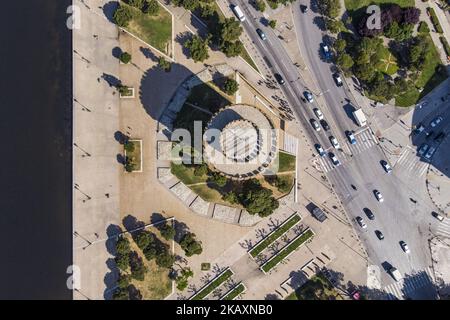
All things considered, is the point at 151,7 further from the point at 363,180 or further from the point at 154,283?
the point at 154,283

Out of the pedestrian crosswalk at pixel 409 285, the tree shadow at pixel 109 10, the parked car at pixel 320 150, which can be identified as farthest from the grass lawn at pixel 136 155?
the pedestrian crosswalk at pixel 409 285

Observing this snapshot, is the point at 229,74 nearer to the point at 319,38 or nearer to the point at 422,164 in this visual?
Answer: the point at 319,38

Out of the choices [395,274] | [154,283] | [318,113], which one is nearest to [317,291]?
[395,274]

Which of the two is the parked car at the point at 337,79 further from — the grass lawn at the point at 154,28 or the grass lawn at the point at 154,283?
the grass lawn at the point at 154,283

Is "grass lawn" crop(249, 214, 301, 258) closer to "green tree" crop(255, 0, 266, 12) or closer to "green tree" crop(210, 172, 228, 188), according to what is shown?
"green tree" crop(210, 172, 228, 188)

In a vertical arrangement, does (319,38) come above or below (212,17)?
below
